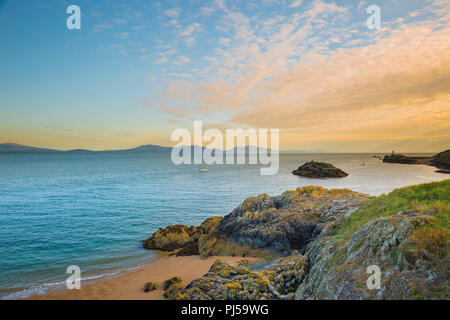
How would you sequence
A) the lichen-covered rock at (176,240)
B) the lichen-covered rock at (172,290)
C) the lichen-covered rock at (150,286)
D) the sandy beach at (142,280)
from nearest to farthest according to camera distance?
the lichen-covered rock at (172,290)
the sandy beach at (142,280)
the lichen-covered rock at (150,286)
the lichen-covered rock at (176,240)

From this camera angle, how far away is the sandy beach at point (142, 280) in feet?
49.4

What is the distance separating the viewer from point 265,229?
19500 millimetres

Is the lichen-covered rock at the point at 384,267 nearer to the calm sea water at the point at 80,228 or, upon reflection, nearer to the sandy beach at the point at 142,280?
the sandy beach at the point at 142,280

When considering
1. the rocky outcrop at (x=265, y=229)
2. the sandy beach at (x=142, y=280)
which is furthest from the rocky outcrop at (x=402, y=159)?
the sandy beach at (x=142, y=280)

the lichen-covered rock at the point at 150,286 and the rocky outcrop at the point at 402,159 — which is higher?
the rocky outcrop at the point at 402,159

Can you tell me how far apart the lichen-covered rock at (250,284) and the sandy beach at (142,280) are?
5.80m

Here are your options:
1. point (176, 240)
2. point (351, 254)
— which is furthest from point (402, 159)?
point (351, 254)

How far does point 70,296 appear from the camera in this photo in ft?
50.2

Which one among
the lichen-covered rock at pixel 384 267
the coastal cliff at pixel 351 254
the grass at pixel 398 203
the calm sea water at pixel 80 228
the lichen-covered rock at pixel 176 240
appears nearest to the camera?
the lichen-covered rock at pixel 384 267

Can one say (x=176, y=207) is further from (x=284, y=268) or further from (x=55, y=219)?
(x=284, y=268)

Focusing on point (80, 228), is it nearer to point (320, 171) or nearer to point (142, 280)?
point (142, 280)

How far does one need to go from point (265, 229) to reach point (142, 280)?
35.0ft
